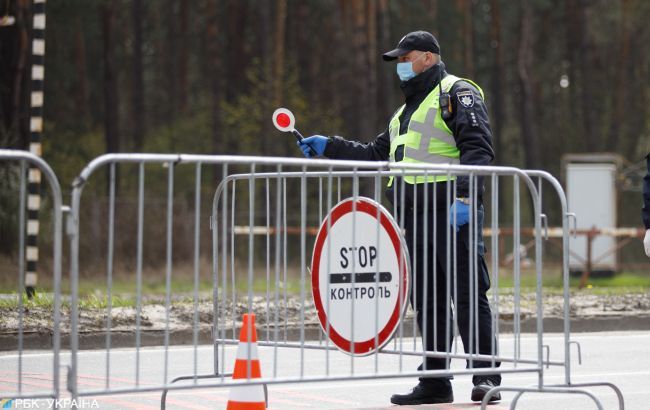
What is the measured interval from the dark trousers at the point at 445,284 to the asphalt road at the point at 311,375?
0.39 meters

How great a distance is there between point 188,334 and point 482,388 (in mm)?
5003

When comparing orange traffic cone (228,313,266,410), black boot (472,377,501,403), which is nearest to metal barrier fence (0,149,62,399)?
orange traffic cone (228,313,266,410)

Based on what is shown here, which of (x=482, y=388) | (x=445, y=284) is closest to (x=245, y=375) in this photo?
(x=445, y=284)

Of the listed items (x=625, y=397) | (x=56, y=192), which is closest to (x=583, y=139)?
(x=625, y=397)

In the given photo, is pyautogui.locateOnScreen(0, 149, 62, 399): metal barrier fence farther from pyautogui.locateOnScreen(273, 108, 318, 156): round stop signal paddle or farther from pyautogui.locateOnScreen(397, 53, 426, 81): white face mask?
pyautogui.locateOnScreen(397, 53, 426, 81): white face mask

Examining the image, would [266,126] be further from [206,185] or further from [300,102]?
[206,185]

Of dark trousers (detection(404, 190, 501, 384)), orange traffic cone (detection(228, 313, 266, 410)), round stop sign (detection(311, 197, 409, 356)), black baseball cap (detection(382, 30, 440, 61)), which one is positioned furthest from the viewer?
black baseball cap (detection(382, 30, 440, 61))

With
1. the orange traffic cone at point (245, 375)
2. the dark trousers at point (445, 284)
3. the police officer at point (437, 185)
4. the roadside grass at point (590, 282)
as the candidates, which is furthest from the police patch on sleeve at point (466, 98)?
the roadside grass at point (590, 282)

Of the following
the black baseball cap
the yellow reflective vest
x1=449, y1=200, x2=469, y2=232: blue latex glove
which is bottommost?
x1=449, y1=200, x2=469, y2=232: blue latex glove

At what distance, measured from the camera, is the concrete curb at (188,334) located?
10828mm

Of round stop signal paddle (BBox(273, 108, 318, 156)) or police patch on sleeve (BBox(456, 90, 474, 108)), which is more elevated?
police patch on sleeve (BBox(456, 90, 474, 108))

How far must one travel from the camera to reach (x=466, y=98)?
7434 mm

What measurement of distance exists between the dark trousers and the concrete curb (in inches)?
103

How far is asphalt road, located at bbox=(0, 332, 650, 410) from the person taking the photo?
296 inches
